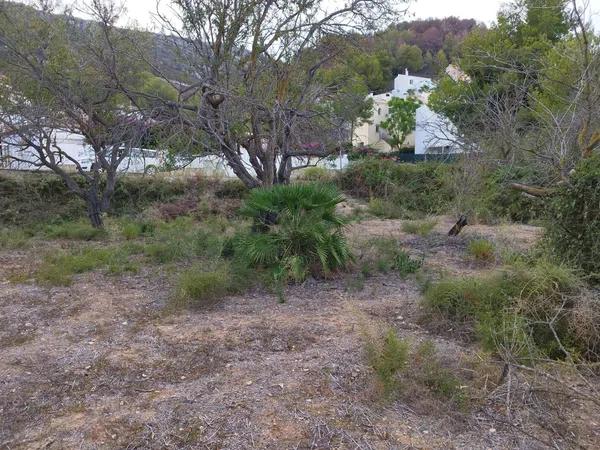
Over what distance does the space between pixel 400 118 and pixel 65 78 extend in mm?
30387

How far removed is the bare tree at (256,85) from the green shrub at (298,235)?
3.87 feet

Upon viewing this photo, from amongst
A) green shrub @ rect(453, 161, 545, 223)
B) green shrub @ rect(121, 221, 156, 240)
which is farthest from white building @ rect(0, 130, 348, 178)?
green shrub @ rect(453, 161, 545, 223)

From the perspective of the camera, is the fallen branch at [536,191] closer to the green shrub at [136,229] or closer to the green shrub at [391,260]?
the green shrub at [391,260]

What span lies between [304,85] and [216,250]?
281 centimetres

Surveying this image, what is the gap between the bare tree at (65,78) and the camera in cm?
835

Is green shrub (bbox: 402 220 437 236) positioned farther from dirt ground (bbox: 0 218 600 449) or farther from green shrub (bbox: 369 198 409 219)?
dirt ground (bbox: 0 218 600 449)

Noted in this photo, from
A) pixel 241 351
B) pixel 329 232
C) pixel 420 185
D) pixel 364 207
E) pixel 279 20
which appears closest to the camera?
pixel 241 351

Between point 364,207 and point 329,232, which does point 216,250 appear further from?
point 364,207

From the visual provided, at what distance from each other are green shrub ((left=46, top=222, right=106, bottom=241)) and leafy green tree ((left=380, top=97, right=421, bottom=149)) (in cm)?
2893

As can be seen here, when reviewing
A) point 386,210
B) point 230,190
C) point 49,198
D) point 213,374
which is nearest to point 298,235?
point 213,374

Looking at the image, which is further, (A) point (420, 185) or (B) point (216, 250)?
(A) point (420, 185)

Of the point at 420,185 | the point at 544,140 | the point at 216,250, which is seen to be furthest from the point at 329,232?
the point at 420,185

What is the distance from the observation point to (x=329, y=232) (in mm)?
6559

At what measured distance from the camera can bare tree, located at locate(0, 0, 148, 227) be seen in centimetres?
835
